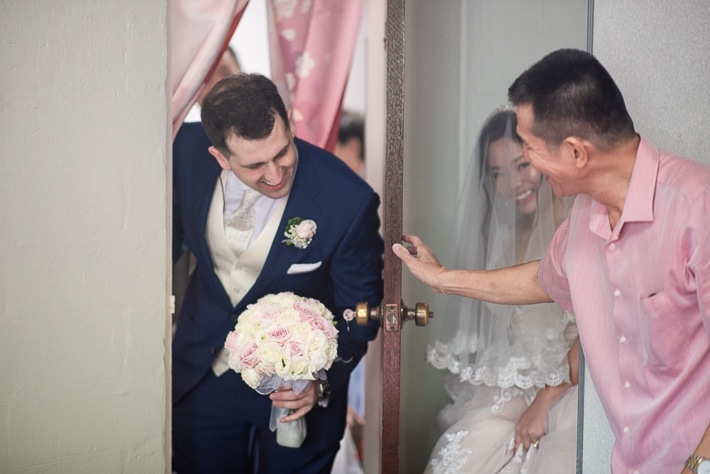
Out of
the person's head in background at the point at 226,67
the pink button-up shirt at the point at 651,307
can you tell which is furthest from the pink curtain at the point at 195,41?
the pink button-up shirt at the point at 651,307

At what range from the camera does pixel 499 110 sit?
225 centimetres

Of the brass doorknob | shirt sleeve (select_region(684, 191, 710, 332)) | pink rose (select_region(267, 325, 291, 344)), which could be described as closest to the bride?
the brass doorknob

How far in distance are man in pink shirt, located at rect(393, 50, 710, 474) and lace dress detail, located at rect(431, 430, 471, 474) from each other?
507mm

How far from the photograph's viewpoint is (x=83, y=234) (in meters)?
2.22

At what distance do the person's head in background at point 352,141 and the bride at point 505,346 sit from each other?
340mm

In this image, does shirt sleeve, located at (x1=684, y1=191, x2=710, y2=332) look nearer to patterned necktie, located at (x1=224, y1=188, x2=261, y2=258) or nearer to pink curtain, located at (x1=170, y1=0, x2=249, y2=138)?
patterned necktie, located at (x1=224, y1=188, x2=261, y2=258)

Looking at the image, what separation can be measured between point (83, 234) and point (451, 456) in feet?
4.24

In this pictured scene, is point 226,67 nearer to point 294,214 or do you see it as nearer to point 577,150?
point 294,214

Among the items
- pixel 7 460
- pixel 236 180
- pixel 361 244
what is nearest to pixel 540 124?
pixel 361 244

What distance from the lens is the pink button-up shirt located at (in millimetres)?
1663

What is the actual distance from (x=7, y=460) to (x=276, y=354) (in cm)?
88

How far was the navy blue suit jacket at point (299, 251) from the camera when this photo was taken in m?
2.25

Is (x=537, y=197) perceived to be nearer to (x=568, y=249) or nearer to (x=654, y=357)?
(x=568, y=249)

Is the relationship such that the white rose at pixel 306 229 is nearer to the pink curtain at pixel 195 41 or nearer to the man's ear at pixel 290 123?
the man's ear at pixel 290 123
